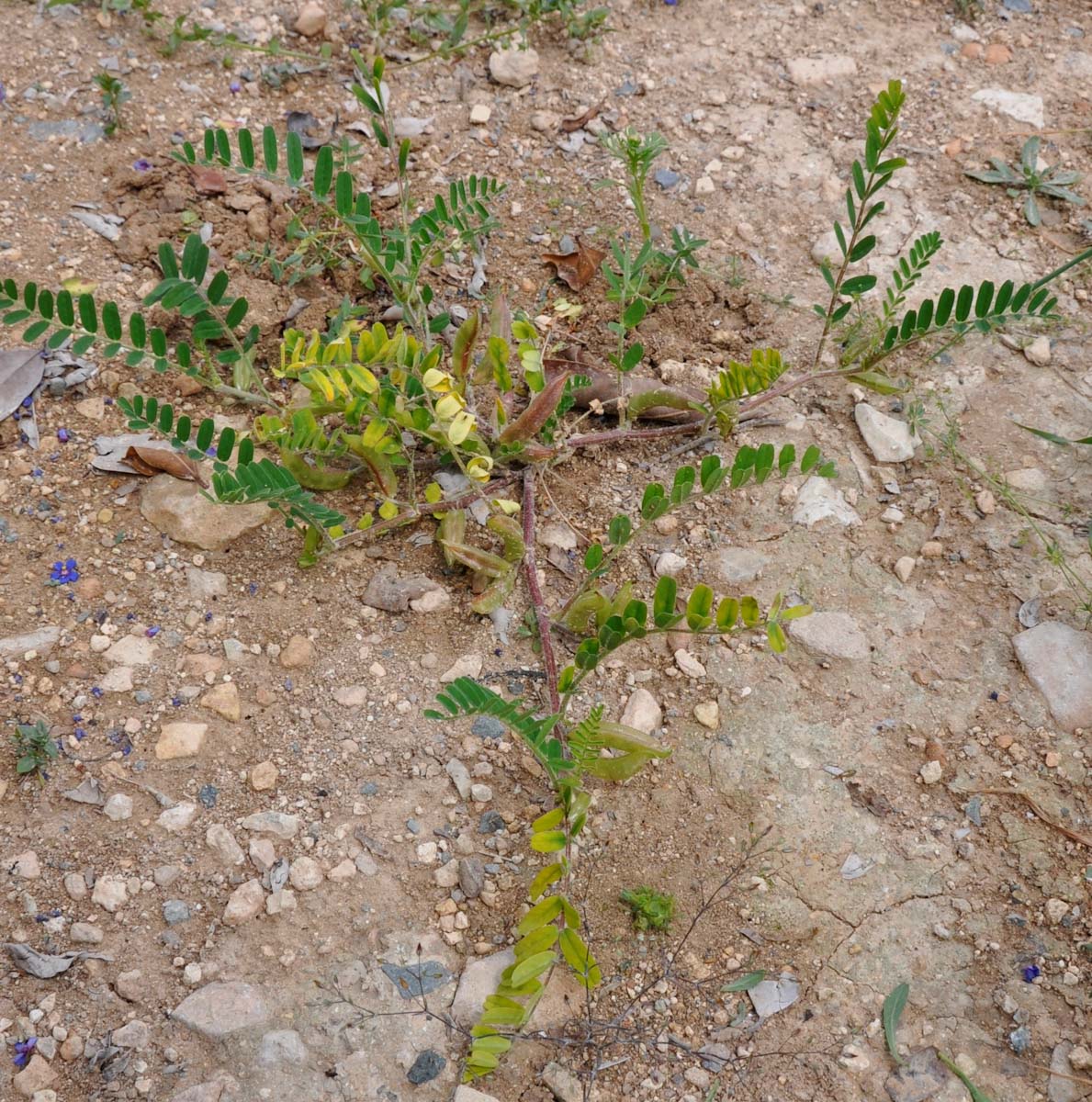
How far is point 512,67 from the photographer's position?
3652mm

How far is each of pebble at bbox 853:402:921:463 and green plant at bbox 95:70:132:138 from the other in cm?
238

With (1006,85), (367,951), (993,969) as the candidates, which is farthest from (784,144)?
(367,951)

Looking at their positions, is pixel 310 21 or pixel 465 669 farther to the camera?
pixel 310 21

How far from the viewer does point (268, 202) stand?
3.15m

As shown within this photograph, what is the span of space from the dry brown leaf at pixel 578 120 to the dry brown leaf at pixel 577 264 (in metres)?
0.63

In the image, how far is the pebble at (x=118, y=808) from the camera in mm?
2086

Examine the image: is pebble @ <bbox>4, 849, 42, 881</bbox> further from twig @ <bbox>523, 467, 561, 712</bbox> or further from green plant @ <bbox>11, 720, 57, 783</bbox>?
twig @ <bbox>523, 467, 561, 712</bbox>

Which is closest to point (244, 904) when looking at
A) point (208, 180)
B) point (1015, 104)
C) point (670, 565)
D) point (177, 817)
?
point (177, 817)

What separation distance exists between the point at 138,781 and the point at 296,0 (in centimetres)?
286

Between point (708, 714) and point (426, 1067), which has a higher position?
point (708, 714)

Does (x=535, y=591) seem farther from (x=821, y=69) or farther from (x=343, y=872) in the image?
(x=821, y=69)

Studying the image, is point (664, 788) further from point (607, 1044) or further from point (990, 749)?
point (990, 749)

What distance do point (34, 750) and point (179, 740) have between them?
27 centimetres

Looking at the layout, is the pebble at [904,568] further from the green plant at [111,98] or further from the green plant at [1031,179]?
the green plant at [111,98]
